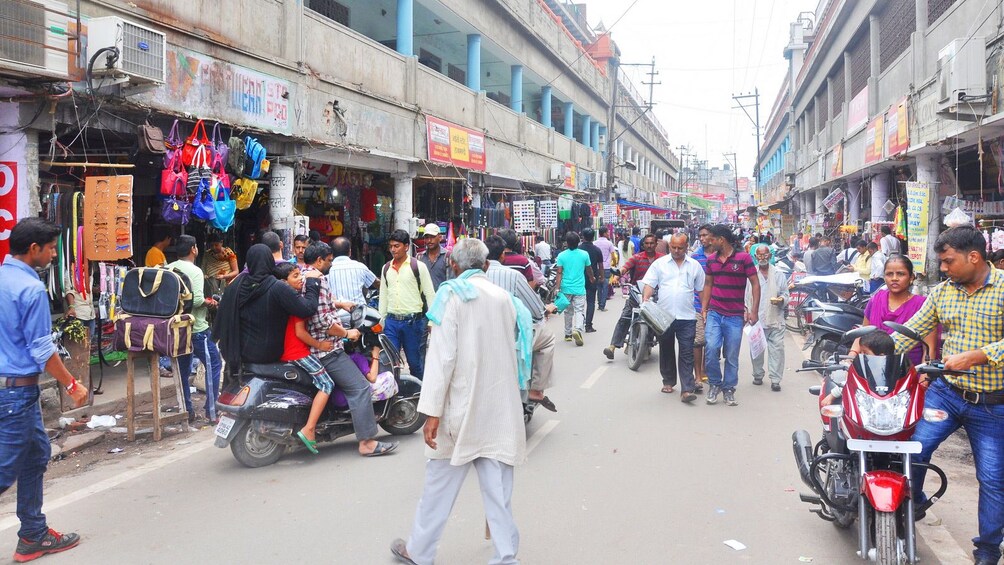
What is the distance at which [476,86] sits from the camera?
1881 centimetres

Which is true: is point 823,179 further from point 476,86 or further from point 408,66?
point 408,66

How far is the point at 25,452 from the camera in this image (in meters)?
4.07

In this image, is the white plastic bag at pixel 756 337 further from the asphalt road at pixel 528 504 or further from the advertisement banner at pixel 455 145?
the advertisement banner at pixel 455 145

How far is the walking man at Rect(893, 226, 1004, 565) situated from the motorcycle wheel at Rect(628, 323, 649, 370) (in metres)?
5.68

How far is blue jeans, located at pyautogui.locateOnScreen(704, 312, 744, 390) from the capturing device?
7793 millimetres

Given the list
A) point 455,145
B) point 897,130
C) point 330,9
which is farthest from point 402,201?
point 897,130

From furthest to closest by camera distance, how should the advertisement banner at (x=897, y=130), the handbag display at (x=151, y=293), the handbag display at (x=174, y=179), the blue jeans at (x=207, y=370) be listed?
the advertisement banner at (x=897, y=130)
the handbag display at (x=174, y=179)
the blue jeans at (x=207, y=370)
the handbag display at (x=151, y=293)

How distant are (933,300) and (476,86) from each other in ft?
51.9

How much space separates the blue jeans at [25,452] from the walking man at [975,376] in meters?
4.76

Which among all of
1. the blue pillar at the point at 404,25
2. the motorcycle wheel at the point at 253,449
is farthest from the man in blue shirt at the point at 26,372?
the blue pillar at the point at 404,25

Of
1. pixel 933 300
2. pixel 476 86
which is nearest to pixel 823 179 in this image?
pixel 476 86

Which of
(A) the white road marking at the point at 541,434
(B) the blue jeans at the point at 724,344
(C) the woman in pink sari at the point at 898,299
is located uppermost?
(C) the woman in pink sari at the point at 898,299

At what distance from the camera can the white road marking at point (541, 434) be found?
6.32m

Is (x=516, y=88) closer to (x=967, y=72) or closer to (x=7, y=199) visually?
(x=967, y=72)
